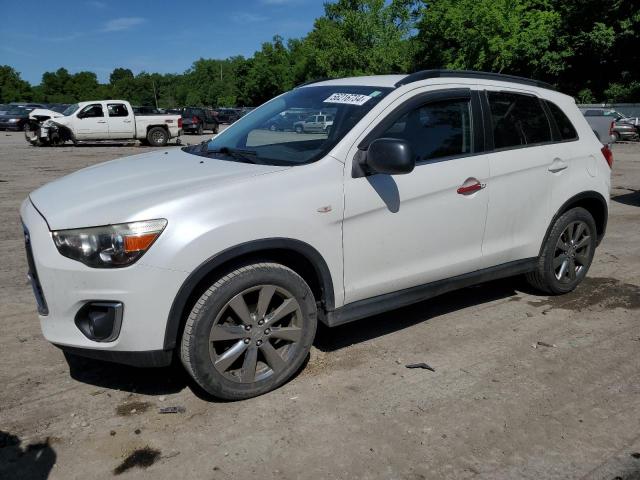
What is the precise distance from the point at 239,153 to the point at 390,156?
1.10 meters

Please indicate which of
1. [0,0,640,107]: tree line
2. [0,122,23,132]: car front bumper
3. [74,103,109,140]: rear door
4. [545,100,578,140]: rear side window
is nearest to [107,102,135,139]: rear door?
[74,103,109,140]: rear door

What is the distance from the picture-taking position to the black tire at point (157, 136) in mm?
23672

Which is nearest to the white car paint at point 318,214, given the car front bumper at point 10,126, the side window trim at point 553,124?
the side window trim at point 553,124

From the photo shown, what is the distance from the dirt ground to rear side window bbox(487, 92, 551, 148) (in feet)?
4.55

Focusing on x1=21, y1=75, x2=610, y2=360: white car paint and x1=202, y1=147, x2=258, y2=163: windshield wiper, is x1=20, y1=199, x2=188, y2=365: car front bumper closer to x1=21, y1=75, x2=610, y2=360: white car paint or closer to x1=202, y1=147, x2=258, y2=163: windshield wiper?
x1=21, y1=75, x2=610, y2=360: white car paint

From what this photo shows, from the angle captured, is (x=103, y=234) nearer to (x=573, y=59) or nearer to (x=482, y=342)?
(x=482, y=342)

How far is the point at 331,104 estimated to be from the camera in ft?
12.8

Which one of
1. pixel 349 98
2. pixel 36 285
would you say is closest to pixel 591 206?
pixel 349 98

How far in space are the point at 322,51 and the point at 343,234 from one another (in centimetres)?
5616

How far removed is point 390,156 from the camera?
128 inches

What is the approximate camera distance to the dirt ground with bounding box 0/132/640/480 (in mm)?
2719

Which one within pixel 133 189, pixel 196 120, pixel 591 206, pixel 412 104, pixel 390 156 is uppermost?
pixel 412 104

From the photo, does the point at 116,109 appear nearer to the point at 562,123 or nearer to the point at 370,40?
the point at 562,123

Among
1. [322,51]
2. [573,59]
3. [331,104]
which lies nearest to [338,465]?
[331,104]
